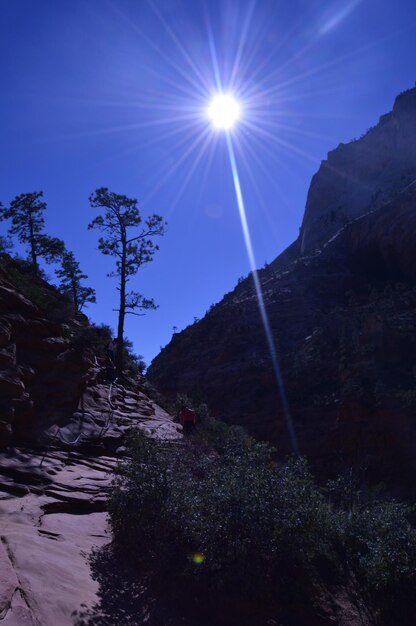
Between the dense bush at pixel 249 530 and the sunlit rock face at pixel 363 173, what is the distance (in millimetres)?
48835

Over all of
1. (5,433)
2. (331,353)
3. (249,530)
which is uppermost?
(331,353)

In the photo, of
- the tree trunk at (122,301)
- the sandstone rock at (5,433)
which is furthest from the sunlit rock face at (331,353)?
the sandstone rock at (5,433)

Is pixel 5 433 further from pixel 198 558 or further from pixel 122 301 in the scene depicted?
pixel 122 301

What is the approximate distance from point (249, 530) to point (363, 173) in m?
68.3

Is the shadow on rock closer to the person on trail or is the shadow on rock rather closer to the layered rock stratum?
the layered rock stratum

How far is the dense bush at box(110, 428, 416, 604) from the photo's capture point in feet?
23.9

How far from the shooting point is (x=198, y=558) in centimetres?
723

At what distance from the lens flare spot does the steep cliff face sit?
1568cm

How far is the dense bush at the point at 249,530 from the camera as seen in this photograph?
729cm

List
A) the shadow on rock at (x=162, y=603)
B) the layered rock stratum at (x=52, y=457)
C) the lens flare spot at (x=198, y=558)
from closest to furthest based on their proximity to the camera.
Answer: the layered rock stratum at (x=52, y=457)
the shadow on rock at (x=162, y=603)
the lens flare spot at (x=198, y=558)

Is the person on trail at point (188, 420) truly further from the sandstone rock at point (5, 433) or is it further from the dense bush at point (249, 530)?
the dense bush at point (249, 530)

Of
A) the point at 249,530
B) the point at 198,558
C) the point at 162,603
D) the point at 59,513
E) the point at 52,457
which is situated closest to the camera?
the point at 162,603

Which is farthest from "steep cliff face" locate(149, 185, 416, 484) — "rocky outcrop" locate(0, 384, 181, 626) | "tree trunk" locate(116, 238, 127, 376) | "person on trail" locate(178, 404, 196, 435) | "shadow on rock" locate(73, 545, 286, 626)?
"shadow on rock" locate(73, 545, 286, 626)

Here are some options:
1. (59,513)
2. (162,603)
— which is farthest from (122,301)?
(162,603)
